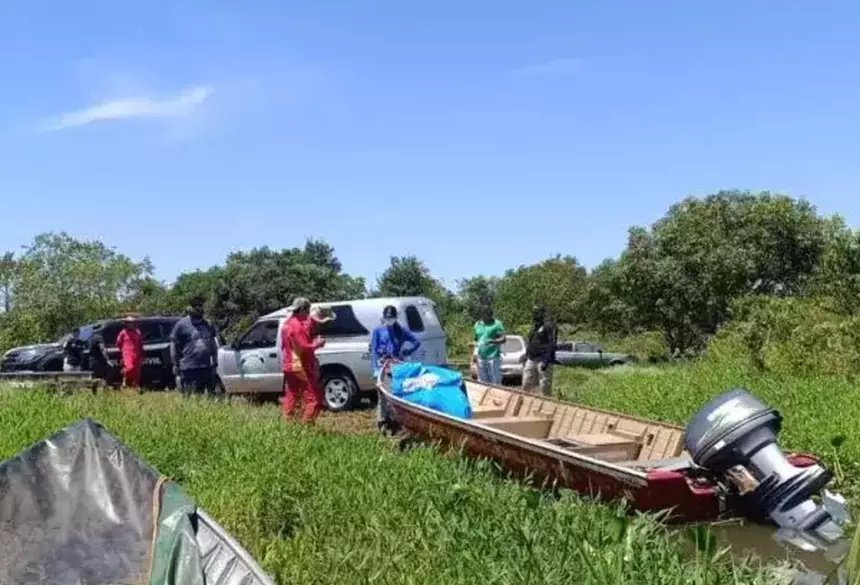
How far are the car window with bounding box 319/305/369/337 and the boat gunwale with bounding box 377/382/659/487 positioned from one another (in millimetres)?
5634

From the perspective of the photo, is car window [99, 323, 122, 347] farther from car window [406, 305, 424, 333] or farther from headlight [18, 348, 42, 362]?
car window [406, 305, 424, 333]

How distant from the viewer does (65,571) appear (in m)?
5.01

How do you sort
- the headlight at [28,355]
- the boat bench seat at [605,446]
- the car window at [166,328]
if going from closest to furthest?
the boat bench seat at [605,446]
the car window at [166,328]
the headlight at [28,355]

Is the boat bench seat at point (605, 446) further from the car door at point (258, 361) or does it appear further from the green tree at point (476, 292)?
the green tree at point (476, 292)

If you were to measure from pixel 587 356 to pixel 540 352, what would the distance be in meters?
19.3

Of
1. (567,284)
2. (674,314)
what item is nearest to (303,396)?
(674,314)

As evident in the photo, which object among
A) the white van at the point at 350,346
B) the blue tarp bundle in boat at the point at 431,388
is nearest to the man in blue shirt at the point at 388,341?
the blue tarp bundle in boat at the point at 431,388

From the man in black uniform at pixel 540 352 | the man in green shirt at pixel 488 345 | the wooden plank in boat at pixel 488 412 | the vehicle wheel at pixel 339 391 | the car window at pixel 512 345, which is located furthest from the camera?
the car window at pixel 512 345

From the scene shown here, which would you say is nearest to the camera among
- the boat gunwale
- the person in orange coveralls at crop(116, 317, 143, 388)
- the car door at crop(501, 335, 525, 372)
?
the boat gunwale

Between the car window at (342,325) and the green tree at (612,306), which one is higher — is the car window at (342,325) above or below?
above

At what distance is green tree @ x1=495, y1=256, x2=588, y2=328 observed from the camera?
49406 millimetres

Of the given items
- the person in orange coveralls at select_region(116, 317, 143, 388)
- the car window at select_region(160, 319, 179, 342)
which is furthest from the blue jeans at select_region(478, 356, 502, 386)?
the car window at select_region(160, 319, 179, 342)

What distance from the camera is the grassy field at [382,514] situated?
16.9 ft

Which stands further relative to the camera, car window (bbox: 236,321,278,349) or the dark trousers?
car window (bbox: 236,321,278,349)
